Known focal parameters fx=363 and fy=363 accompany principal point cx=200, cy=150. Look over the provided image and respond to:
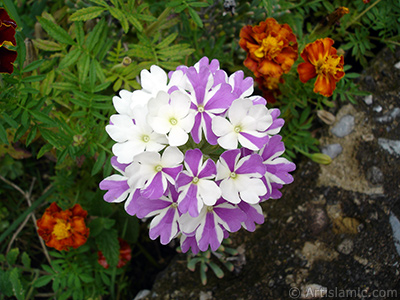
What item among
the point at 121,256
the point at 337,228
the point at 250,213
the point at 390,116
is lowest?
the point at 121,256

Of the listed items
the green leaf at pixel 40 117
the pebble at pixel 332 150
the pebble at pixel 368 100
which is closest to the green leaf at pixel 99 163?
the green leaf at pixel 40 117

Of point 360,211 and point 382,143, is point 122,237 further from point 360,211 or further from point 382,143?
point 382,143

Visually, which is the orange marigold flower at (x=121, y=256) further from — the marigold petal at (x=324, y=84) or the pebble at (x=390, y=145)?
the pebble at (x=390, y=145)

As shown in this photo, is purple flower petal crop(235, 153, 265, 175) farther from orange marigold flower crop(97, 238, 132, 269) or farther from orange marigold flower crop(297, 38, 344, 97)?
orange marigold flower crop(97, 238, 132, 269)

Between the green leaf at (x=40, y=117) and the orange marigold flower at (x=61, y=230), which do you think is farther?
the orange marigold flower at (x=61, y=230)

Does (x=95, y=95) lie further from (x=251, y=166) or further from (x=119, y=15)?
(x=251, y=166)

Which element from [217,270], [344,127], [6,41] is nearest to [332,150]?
[344,127]

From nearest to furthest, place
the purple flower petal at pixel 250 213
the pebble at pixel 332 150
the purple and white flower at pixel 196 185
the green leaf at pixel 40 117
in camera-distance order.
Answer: the purple and white flower at pixel 196 185
the purple flower petal at pixel 250 213
the green leaf at pixel 40 117
the pebble at pixel 332 150
